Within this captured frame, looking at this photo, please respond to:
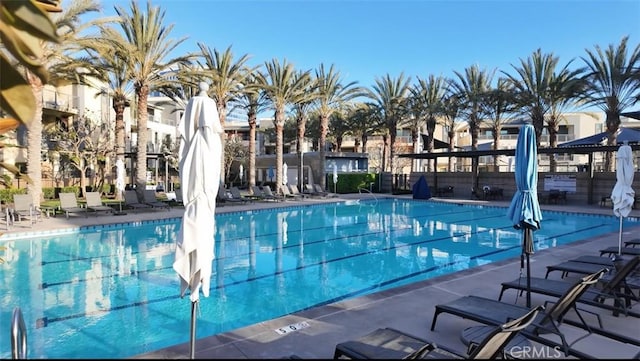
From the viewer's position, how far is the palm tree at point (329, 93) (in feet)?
93.3

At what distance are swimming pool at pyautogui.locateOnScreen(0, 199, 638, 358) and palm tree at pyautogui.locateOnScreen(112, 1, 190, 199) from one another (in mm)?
6913

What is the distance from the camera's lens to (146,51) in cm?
1847

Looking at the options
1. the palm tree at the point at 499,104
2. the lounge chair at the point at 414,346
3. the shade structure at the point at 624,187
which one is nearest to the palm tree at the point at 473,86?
the palm tree at the point at 499,104

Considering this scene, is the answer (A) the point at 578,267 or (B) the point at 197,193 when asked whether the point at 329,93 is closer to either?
(A) the point at 578,267

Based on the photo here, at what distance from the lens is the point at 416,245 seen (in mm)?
12070

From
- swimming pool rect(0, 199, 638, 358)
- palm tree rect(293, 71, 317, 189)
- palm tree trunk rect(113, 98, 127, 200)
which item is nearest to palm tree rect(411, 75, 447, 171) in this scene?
palm tree rect(293, 71, 317, 189)

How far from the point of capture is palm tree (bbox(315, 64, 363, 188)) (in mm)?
28438

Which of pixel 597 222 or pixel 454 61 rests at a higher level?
pixel 454 61

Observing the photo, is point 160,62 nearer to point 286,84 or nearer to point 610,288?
point 286,84

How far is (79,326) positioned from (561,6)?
16.6 m

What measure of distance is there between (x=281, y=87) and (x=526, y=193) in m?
22.2

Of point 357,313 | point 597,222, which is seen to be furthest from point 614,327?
point 597,222

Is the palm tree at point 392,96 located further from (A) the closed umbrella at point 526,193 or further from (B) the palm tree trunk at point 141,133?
(A) the closed umbrella at point 526,193

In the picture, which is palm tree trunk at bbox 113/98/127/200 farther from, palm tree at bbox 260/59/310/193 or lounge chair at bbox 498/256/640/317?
lounge chair at bbox 498/256/640/317
